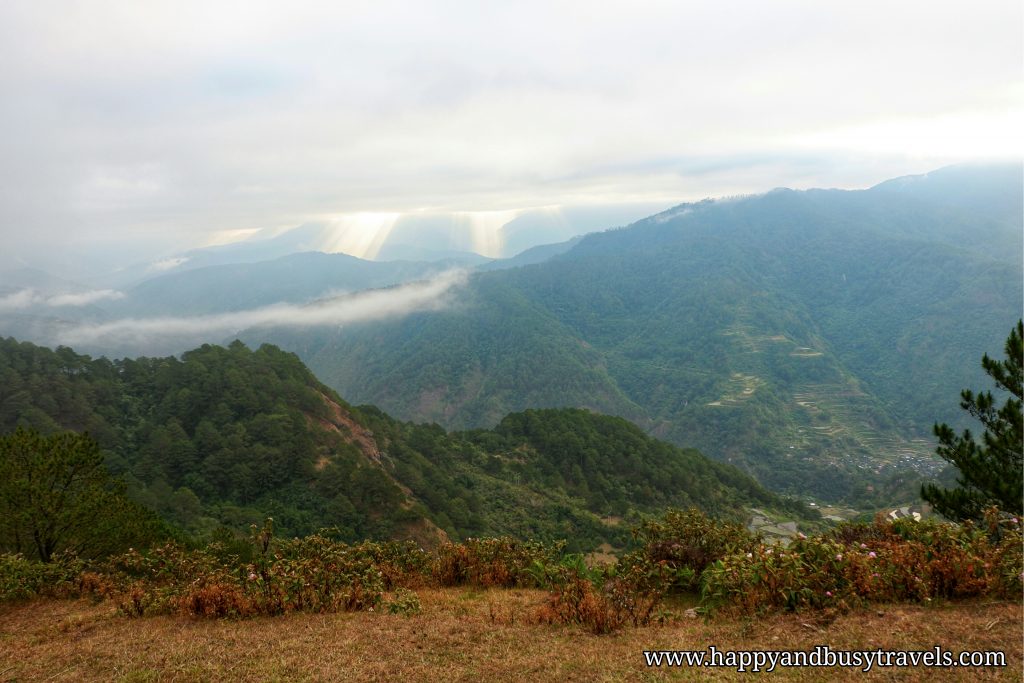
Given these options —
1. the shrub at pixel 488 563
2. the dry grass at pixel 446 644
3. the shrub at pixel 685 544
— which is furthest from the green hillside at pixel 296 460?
the dry grass at pixel 446 644

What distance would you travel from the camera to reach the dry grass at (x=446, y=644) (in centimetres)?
574

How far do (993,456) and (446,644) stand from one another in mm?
16110

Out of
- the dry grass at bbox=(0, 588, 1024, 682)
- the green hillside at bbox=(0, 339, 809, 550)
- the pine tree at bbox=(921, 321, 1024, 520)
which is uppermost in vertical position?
the dry grass at bbox=(0, 588, 1024, 682)

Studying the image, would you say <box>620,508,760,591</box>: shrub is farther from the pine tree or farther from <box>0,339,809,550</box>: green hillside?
<box>0,339,809,550</box>: green hillside

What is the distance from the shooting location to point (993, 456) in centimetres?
1382

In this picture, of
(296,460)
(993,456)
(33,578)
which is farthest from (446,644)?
(296,460)

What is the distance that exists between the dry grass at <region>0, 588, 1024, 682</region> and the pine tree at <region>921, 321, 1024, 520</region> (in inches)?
366

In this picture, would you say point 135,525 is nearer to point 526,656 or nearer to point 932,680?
point 526,656

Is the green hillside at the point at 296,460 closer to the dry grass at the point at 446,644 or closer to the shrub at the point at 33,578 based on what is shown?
the shrub at the point at 33,578

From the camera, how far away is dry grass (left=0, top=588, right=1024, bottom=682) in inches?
226

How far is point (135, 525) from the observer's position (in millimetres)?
13219

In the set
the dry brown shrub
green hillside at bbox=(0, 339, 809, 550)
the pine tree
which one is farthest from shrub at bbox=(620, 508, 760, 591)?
green hillside at bbox=(0, 339, 809, 550)

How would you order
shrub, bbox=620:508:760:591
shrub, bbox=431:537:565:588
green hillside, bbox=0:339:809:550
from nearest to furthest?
shrub, bbox=620:508:760:591, shrub, bbox=431:537:565:588, green hillside, bbox=0:339:809:550

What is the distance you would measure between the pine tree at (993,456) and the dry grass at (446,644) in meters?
9.30
